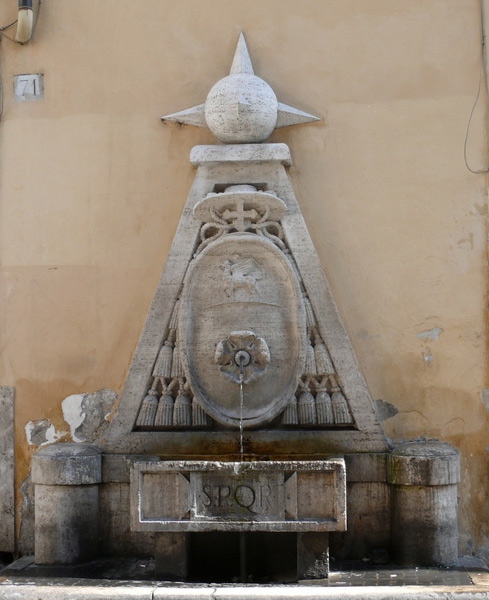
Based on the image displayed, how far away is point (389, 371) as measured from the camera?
18.4 ft

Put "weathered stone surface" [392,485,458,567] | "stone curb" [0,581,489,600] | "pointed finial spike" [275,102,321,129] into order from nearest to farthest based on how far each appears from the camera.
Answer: "stone curb" [0,581,489,600], "weathered stone surface" [392,485,458,567], "pointed finial spike" [275,102,321,129]

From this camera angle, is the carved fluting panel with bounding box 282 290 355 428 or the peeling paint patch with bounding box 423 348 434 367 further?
the peeling paint patch with bounding box 423 348 434 367

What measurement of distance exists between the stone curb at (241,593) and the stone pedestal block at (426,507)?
52 cm

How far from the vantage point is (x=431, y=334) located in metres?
5.60

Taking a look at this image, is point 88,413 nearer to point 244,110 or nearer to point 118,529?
point 118,529

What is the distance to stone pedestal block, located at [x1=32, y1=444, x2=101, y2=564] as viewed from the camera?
5.25 meters

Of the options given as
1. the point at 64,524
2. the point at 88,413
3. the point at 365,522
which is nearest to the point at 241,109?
the point at 88,413

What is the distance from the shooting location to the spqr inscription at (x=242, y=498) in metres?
4.75

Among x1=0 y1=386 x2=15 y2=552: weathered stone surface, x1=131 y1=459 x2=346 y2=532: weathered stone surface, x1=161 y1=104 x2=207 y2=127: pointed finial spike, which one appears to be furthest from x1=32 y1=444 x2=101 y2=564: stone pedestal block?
x1=161 y1=104 x2=207 y2=127: pointed finial spike

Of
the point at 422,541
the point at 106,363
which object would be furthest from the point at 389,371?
the point at 106,363

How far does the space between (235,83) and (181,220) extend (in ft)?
3.05

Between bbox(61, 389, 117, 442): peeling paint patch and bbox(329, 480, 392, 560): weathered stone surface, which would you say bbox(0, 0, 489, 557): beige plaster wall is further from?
bbox(329, 480, 392, 560): weathered stone surface

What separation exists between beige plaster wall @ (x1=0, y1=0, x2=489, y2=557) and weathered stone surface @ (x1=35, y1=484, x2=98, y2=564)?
61cm

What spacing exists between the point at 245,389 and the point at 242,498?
870mm
